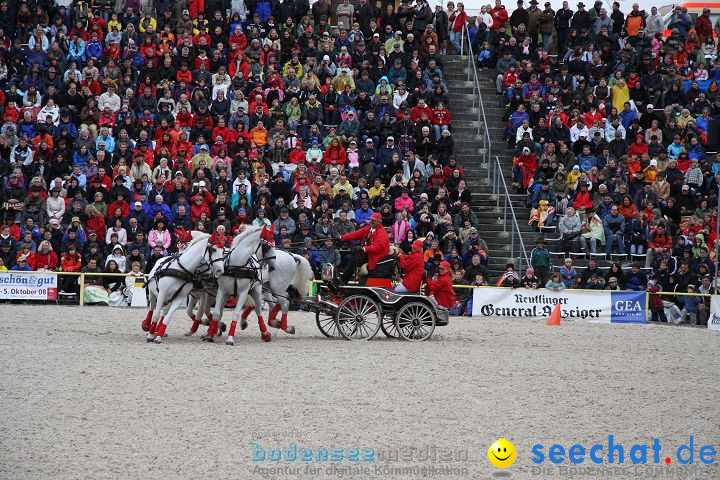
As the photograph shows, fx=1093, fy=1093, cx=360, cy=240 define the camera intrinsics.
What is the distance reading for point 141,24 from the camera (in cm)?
2870

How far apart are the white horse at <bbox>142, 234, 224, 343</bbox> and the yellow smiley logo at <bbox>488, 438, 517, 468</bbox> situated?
694cm

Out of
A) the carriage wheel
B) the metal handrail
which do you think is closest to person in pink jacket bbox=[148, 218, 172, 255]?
the carriage wheel

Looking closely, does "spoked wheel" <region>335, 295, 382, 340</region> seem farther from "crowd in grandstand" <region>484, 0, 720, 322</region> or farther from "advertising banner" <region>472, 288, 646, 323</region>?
"crowd in grandstand" <region>484, 0, 720, 322</region>

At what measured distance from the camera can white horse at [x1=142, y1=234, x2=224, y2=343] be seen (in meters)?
15.8

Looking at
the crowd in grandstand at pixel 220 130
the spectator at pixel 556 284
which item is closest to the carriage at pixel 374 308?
the crowd in grandstand at pixel 220 130

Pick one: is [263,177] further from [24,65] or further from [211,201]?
[24,65]

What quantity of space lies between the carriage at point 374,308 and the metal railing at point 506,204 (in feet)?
23.8

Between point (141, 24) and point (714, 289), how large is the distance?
52.5 ft

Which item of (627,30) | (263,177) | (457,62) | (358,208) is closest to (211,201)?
(263,177)

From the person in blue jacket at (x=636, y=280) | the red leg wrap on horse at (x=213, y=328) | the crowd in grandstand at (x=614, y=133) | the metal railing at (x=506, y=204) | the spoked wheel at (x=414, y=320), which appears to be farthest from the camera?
the metal railing at (x=506, y=204)

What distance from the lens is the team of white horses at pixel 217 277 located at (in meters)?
15.8

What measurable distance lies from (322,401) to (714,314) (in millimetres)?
12227

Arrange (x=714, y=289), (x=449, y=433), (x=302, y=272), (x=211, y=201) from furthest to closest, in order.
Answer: (x=211, y=201) → (x=714, y=289) → (x=302, y=272) → (x=449, y=433)

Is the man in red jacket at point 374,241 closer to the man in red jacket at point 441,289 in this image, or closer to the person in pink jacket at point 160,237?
the man in red jacket at point 441,289
